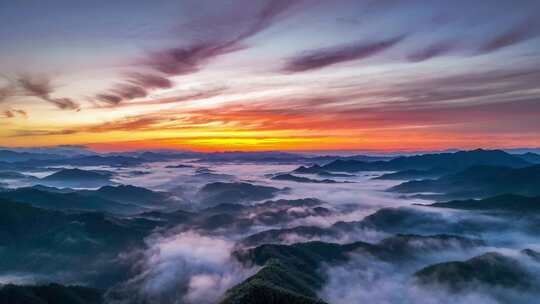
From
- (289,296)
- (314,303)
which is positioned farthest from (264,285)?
(314,303)

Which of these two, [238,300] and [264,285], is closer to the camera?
[238,300]

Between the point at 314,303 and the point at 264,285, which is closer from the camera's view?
the point at 314,303

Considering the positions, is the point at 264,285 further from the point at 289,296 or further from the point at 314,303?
the point at 314,303

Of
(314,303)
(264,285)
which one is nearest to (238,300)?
(264,285)

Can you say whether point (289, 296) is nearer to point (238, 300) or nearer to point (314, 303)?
point (314, 303)
